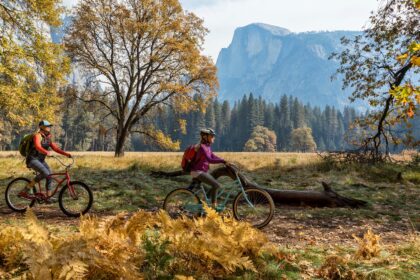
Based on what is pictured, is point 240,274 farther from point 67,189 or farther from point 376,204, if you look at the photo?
point 376,204

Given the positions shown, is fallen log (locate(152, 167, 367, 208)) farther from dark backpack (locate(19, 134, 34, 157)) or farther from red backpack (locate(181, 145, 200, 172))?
dark backpack (locate(19, 134, 34, 157))

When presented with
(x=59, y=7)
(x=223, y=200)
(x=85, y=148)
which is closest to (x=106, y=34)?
(x=59, y=7)

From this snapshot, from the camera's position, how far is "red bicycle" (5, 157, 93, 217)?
28.3 ft

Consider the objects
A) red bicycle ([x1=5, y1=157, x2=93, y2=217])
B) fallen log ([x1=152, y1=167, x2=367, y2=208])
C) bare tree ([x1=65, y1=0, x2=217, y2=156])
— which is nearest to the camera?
red bicycle ([x1=5, y1=157, x2=93, y2=217])

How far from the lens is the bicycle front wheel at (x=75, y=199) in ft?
28.1

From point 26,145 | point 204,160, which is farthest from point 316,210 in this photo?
A: point 26,145

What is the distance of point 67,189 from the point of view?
8953 mm

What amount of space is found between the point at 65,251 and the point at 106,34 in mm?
25740

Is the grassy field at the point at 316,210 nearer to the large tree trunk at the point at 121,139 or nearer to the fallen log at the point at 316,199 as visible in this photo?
the fallen log at the point at 316,199

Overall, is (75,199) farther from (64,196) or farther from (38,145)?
(38,145)

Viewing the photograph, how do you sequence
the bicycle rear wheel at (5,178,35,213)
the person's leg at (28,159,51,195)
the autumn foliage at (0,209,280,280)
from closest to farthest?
the autumn foliage at (0,209,280,280)
the person's leg at (28,159,51,195)
the bicycle rear wheel at (5,178,35,213)

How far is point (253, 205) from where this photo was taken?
8062 mm

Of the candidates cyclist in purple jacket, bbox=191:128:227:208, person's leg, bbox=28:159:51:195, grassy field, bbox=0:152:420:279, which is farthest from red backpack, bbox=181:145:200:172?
person's leg, bbox=28:159:51:195

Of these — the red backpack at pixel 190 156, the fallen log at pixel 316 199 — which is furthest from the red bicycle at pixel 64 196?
the fallen log at pixel 316 199
